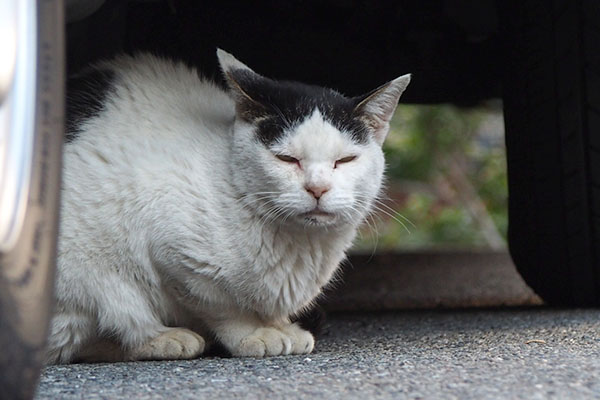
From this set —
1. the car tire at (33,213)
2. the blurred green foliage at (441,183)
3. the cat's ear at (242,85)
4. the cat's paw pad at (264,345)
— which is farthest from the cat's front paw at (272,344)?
the blurred green foliage at (441,183)

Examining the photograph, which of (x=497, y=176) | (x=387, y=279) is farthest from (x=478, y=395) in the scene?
(x=497, y=176)

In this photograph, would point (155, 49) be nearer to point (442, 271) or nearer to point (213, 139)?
point (213, 139)

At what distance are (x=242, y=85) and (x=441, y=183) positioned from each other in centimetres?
628

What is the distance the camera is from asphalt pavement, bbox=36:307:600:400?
1.52 metres

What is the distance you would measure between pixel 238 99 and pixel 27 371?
46.5 inches

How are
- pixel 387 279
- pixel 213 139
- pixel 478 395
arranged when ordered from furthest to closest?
pixel 387 279 < pixel 213 139 < pixel 478 395

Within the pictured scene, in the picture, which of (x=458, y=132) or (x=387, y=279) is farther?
→ (x=458, y=132)

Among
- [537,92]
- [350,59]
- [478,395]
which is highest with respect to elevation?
[350,59]

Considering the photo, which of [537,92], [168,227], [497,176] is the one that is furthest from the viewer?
[497,176]

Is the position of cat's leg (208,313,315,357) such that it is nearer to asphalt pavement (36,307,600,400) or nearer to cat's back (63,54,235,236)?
asphalt pavement (36,307,600,400)

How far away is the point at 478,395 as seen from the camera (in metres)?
1.46

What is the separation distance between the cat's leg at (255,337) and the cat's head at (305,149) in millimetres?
311

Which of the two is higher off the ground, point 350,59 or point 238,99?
point 350,59

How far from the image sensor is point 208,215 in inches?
83.2
